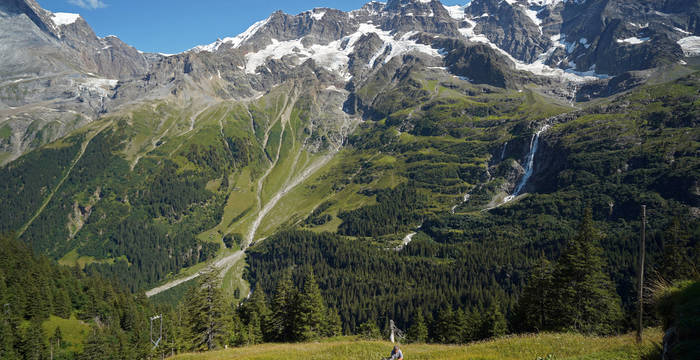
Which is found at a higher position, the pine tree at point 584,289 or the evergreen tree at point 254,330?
the pine tree at point 584,289

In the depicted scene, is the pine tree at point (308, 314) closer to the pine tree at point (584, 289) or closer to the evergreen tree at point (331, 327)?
the evergreen tree at point (331, 327)

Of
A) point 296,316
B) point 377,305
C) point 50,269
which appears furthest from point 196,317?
point 377,305

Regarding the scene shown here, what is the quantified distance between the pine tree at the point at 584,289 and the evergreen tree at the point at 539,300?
246 centimetres

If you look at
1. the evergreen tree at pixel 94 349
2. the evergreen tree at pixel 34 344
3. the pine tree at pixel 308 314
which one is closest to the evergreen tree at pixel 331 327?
the pine tree at pixel 308 314

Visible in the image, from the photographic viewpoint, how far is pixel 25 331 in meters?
77.3

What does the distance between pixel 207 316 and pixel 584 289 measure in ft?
168

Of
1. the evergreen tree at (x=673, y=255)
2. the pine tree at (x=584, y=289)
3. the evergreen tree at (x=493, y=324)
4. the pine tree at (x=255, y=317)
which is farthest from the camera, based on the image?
the pine tree at (x=255, y=317)

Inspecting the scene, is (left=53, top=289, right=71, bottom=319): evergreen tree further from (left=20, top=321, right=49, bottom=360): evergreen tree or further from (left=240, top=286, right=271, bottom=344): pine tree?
(left=240, top=286, right=271, bottom=344): pine tree

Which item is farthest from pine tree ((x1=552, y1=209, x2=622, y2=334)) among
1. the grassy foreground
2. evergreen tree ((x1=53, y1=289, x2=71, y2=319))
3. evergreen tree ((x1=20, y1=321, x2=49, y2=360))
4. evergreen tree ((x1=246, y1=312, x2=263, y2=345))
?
evergreen tree ((x1=53, y1=289, x2=71, y2=319))

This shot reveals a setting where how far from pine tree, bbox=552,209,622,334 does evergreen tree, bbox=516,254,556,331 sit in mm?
2459

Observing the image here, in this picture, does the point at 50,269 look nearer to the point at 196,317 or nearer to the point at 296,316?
the point at 196,317

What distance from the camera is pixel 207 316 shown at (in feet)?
179

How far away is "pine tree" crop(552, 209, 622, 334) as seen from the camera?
44.6m

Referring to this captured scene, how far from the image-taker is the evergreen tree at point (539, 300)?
4959 cm
